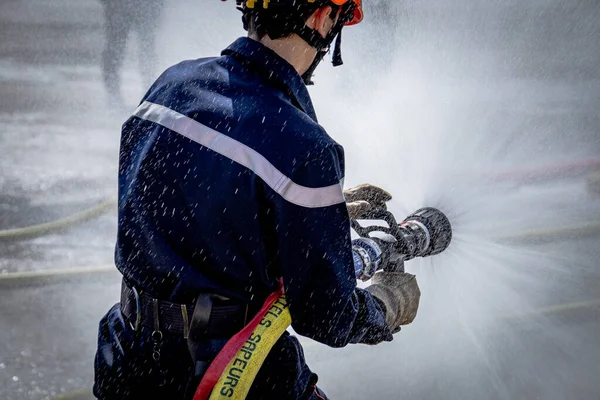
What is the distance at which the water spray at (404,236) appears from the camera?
1.90 meters

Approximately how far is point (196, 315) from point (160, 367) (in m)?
0.19

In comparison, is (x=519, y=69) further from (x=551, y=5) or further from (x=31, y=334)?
(x=31, y=334)

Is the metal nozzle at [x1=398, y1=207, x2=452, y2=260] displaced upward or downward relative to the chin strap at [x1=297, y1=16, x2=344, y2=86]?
downward

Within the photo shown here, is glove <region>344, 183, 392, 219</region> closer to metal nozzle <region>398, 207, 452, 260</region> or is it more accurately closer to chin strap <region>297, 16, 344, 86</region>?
metal nozzle <region>398, 207, 452, 260</region>

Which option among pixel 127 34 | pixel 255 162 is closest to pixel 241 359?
pixel 255 162

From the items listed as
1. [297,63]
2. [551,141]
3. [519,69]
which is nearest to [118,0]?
[519,69]

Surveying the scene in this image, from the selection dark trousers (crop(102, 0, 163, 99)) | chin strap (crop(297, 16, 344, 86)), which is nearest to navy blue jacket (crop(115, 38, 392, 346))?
chin strap (crop(297, 16, 344, 86))

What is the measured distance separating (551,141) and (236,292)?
327cm

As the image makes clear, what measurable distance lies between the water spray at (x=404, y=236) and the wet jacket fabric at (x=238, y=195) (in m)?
0.47

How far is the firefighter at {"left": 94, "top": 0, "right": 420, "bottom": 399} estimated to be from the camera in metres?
1.24

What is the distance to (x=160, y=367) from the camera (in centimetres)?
143

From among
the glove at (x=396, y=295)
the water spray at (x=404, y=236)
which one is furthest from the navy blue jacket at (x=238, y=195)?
the water spray at (x=404, y=236)

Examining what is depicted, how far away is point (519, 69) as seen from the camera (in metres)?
4.29

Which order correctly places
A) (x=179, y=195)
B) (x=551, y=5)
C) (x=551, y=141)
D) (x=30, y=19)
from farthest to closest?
(x=30, y=19), (x=551, y=5), (x=551, y=141), (x=179, y=195)
